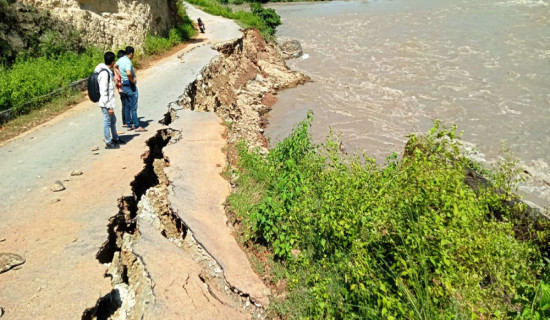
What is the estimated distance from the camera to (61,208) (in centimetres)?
500

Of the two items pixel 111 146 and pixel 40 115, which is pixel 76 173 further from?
pixel 40 115

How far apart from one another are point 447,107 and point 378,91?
10.2 feet

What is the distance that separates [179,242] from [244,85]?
446 inches

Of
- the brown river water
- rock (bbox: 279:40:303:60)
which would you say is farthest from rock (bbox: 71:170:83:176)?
rock (bbox: 279:40:303:60)

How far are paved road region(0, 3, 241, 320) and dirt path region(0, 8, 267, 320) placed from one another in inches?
0.6

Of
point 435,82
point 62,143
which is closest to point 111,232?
point 62,143

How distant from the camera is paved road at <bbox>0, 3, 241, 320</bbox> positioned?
3.52 meters

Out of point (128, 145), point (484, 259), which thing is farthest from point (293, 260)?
point (128, 145)

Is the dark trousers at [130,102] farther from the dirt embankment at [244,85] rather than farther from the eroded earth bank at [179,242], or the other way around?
the dirt embankment at [244,85]

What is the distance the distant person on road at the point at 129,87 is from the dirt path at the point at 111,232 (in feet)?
1.46

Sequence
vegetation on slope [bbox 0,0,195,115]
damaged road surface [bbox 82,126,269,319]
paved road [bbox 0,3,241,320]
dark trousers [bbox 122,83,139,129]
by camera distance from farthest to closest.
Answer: vegetation on slope [bbox 0,0,195,115] → dark trousers [bbox 122,83,139,129] → damaged road surface [bbox 82,126,269,319] → paved road [bbox 0,3,241,320]

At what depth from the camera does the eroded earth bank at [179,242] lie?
12.5 feet

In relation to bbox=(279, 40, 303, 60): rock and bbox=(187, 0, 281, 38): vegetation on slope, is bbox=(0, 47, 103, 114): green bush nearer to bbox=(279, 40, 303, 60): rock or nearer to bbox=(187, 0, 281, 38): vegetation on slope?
bbox=(279, 40, 303, 60): rock

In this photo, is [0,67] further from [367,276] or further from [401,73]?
[401,73]
